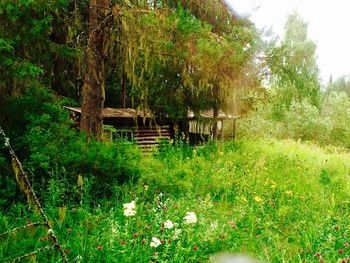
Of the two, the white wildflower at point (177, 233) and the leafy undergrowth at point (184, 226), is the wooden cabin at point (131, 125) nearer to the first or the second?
the leafy undergrowth at point (184, 226)

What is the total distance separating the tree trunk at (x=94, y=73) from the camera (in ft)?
26.1

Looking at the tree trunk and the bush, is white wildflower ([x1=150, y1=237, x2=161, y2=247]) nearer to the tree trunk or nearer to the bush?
the bush

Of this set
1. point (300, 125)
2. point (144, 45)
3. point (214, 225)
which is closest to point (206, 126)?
point (300, 125)

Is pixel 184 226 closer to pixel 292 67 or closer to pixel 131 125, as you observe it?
pixel 292 67

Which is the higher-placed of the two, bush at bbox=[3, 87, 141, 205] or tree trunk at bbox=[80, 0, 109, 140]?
tree trunk at bbox=[80, 0, 109, 140]

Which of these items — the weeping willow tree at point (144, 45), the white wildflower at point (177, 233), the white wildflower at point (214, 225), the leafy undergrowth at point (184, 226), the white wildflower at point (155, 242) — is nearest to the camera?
the white wildflower at point (155, 242)

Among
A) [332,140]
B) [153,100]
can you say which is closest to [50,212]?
[153,100]

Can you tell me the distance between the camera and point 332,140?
2980 centimetres

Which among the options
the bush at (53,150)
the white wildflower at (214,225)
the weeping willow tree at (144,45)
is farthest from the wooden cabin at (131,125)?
the white wildflower at (214,225)

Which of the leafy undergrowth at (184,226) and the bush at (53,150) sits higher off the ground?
the bush at (53,150)

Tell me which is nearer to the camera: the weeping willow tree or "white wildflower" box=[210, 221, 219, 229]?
"white wildflower" box=[210, 221, 219, 229]

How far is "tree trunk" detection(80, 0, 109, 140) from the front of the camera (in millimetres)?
7953

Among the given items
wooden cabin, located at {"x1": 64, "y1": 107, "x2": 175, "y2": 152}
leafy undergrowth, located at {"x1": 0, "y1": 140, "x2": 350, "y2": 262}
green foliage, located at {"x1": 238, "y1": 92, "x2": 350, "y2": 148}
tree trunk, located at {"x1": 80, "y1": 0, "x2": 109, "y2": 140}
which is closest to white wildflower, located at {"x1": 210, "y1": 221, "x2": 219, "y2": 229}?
leafy undergrowth, located at {"x1": 0, "y1": 140, "x2": 350, "y2": 262}

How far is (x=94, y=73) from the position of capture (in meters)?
7.95
